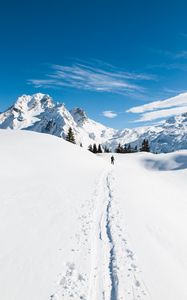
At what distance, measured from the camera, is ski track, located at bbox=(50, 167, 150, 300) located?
6.93m

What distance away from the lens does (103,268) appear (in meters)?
8.12

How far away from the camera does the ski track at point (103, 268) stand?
22.7ft

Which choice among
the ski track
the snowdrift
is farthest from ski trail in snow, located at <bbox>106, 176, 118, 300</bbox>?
the snowdrift

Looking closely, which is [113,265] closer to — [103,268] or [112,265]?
[112,265]

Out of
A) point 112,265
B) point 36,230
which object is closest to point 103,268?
point 112,265

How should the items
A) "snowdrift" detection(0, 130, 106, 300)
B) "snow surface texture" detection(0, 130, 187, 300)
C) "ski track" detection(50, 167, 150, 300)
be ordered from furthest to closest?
"snowdrift" detection(0, 130, 106, 300) < "snow surface texture" detection(0, 130, 187, 300) < "ski track" detection(50, 167, 150, 300)

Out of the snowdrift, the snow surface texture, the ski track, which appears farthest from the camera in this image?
the snowdrift

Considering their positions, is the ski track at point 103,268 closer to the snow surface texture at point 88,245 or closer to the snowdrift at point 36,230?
the snow surface texture at point 88,245

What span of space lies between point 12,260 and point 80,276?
2.74 meters

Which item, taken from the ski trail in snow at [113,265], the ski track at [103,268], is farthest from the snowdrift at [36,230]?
the ski trail in snow at [113,265]

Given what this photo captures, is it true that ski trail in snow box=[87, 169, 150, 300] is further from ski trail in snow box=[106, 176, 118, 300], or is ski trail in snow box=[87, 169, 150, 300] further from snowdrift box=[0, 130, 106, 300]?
snowdrift box=[0, 130, 106, 300]

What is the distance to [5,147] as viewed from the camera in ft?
112

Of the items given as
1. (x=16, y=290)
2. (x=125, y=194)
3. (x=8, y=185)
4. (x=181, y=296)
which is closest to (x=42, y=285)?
(x=16, y=290)

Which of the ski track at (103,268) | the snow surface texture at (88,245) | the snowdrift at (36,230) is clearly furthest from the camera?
the snowdrift at (36,230)
